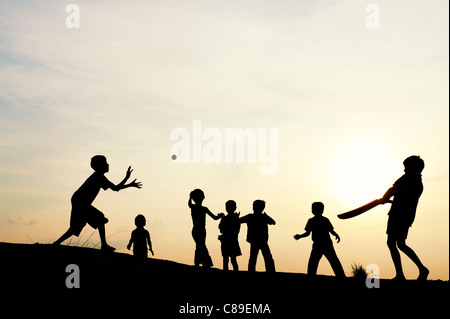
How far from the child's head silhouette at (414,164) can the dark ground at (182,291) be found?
2089 mm

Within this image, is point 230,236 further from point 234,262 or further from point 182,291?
point 182,291

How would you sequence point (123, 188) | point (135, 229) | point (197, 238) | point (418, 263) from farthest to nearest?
point (135, 229)
point (197, 238)
point (123, 188)
point (418, 263)

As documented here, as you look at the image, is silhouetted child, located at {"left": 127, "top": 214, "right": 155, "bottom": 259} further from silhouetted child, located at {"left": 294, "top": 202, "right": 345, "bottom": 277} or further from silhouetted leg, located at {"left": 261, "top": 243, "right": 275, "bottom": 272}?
silhouetted child, located at {"left": 294, "top": 202, "right": 345, "bottom": 277}

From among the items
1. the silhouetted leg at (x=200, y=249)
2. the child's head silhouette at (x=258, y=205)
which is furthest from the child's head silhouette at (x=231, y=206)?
the silhouetted leg at (x=200, y=249)

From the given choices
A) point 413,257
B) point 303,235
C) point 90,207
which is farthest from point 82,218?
point 413,257

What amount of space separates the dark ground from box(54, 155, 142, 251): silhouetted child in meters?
1.16

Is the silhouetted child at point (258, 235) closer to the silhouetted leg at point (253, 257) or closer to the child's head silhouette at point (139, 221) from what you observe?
the silhouetted leg at point (253, 257)

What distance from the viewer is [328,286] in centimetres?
935

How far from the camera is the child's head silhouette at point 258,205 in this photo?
44.3 feet

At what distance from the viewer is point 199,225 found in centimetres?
1355

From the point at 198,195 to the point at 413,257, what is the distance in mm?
5300
